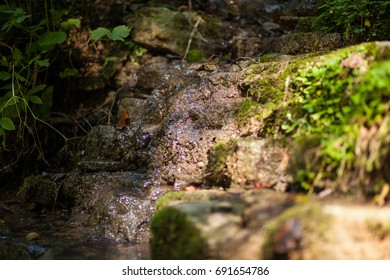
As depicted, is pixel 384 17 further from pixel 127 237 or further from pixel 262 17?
pixel 127 237

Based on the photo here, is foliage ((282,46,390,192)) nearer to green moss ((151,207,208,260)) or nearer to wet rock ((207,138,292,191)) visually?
wet rock ((207,138,292,191))

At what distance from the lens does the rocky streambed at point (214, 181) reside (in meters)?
2.10

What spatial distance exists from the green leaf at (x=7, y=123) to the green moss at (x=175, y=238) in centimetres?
244

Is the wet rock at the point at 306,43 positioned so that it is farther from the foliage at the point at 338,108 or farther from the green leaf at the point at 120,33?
the green leaf at the point at 120,33

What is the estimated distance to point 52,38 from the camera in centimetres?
471

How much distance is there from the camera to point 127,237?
3371 mm

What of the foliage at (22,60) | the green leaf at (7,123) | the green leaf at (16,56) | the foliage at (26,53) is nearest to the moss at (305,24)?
the foliage at (26,53)

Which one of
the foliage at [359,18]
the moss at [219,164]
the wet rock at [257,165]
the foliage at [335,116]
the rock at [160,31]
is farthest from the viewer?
the rock at [160,31]

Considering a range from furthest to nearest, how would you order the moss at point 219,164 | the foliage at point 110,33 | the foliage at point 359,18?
the foliage at point 110,33 → the foliage at point 359,18 → the moss at point 219,164

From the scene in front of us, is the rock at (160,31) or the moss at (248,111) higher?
the rock at (160,31)

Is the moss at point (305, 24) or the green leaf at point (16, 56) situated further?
the moss at point (305, 24)

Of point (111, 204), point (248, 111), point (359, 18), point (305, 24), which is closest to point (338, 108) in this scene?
point (248, 111)

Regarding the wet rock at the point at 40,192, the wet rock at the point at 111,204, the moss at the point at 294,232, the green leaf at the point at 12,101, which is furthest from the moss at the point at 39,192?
the moss at the point at 294,232

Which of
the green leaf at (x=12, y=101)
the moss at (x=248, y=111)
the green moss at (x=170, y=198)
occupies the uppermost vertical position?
the green leaf at (x=12, y=101)
